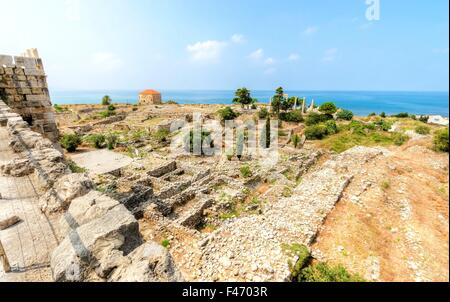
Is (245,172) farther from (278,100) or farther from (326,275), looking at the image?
(278,100)

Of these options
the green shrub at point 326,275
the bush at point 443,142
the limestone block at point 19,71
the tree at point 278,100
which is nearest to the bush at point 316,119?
the tree at point 278,100

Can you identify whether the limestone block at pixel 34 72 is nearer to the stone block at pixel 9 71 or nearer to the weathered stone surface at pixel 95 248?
the stone block at pixel 9 71

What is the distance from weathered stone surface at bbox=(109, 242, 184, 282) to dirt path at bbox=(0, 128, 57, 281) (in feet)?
2.95

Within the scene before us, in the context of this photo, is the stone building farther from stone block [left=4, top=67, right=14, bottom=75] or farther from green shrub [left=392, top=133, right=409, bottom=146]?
stone block [left=4, top=67, right=14, bottom=75]

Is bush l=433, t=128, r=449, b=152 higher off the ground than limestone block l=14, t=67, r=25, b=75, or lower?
lower

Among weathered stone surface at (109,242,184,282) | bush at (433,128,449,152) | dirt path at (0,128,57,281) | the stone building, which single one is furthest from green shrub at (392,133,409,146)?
the stone building

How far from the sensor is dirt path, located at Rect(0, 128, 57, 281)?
96.3 inches

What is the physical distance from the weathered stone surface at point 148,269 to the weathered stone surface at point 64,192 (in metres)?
1.66

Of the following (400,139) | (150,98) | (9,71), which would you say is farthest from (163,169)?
(150,98)

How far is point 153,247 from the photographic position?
2.46m

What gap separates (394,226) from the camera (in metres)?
8.80

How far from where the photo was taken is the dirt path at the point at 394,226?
6.80 metres
